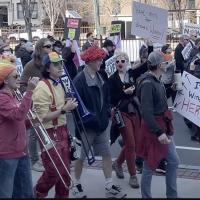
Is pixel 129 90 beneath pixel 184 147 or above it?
above

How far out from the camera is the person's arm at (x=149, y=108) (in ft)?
17.0

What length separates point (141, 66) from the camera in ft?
23.7

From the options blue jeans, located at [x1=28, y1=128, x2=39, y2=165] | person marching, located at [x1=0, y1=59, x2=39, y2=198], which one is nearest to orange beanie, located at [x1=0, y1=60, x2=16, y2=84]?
person marching, located at [x1=0, y1=59, x2=39, y2=198]

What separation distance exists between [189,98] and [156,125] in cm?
92

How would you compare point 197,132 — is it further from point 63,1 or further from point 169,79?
point 63,1

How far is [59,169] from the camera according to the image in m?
5.26

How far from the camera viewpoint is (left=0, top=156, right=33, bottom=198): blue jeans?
4.70 meters

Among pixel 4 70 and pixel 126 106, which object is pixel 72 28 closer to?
pixel 126 106

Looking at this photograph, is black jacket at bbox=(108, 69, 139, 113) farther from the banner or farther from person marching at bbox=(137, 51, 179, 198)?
the banner

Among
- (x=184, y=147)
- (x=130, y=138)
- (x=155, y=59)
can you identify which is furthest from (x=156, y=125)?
(x=184, y=147)

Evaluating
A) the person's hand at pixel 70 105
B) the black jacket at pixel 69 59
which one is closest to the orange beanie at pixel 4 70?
the person's hand at pixel 70 105

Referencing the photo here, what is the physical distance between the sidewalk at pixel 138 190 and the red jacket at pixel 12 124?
146cm

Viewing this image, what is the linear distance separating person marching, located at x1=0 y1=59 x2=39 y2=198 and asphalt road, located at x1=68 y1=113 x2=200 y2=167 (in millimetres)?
3207

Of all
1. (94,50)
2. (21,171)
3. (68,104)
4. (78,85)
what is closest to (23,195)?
(21,171)
